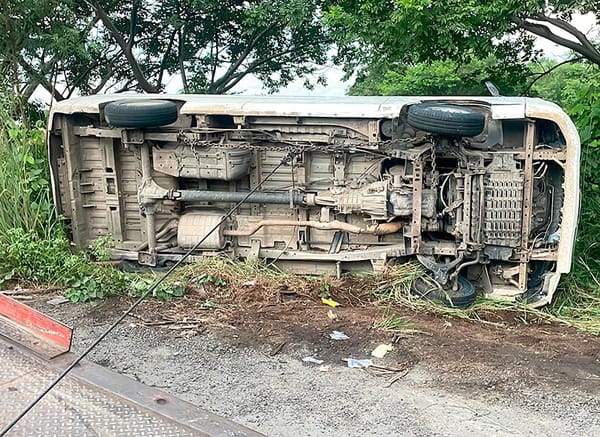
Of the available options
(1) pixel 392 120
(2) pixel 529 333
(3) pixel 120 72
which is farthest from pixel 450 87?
(2) pixel 529 333

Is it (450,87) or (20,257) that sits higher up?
(450,87)

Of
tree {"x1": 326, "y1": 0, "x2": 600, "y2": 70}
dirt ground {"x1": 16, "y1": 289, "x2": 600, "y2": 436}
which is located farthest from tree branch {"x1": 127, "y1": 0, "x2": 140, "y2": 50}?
dirt ground {"x1": 16, "y1": 289, "x2": 600, "y2": 436}

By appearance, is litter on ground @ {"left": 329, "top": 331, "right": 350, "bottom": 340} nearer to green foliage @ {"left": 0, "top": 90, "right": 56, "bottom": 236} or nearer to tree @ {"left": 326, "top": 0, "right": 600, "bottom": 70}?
green foliage @ {"left": 0, "top": 90, "right": 56, "bottom": 236}

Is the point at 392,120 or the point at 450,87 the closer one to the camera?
the point at 392,120

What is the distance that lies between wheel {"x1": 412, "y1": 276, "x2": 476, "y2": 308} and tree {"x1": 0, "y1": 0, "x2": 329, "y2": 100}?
8656 millimetres

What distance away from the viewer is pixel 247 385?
15.1 feet

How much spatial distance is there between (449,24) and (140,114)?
436 centimetres

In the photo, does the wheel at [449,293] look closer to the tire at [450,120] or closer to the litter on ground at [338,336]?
the litter on ground at [338,336]

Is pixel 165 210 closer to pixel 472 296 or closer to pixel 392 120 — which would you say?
pixel 392 120

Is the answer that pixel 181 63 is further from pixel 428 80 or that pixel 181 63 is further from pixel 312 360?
pixel 312 360

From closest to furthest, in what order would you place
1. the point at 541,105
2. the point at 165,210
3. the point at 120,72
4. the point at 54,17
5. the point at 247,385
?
the point at 247,385
the point at 541,105
the point at 165,210
the point at 54,17
the point at 120,72

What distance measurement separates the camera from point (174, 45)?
1700 centimetres

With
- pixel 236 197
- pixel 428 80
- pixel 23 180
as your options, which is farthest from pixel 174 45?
pixel 236 197

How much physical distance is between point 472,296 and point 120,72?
13.4 metres
